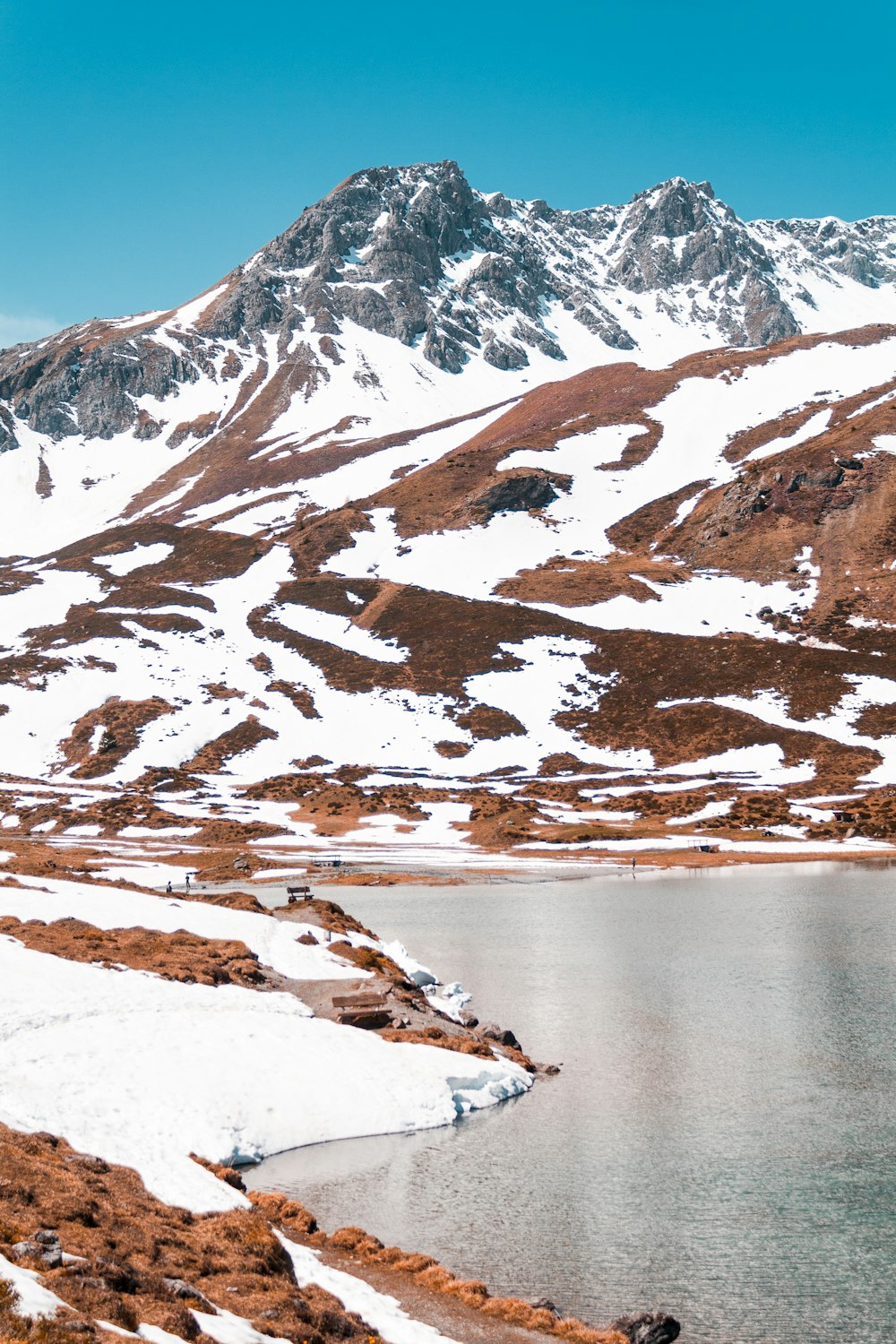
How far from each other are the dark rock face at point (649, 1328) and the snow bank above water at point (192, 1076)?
823 centimetres

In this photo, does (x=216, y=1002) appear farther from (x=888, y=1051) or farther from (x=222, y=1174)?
(x=888, y=1051)

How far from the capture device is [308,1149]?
26.8 m

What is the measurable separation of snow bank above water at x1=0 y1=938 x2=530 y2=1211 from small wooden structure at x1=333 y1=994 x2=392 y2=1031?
1.21 meters

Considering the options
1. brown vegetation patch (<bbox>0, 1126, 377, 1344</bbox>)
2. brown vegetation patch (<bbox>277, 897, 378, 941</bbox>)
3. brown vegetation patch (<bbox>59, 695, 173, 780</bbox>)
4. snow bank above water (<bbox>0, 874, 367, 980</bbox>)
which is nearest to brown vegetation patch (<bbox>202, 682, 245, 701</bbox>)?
brown vegetation patch (<bbox>59, 695, 173, 780</bbox>)

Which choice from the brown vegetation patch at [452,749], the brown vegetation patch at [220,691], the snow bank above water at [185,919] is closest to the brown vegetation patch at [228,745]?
the brown vegetation patch at [220,691]

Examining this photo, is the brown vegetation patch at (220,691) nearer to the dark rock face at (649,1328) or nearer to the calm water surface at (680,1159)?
the calm water surface at (680,1159)

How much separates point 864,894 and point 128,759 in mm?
97543

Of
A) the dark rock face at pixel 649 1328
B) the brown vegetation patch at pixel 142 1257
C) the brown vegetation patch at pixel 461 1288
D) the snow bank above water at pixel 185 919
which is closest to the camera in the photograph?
the brown vegetation patch at pixel 142 1257

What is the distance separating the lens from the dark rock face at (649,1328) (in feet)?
54.0

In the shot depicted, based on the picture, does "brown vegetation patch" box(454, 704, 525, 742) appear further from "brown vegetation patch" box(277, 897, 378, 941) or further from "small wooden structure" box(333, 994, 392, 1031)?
"small wooden structure" box(333, 994, 392, 1031)

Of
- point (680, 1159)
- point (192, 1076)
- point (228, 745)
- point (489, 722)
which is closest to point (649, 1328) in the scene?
point (680, 1159)

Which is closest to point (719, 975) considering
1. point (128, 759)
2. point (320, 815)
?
point (320, 815)

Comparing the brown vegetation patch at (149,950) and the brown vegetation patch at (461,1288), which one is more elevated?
the brown vegetation patch at (149,950)

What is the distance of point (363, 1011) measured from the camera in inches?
Result: 1410
